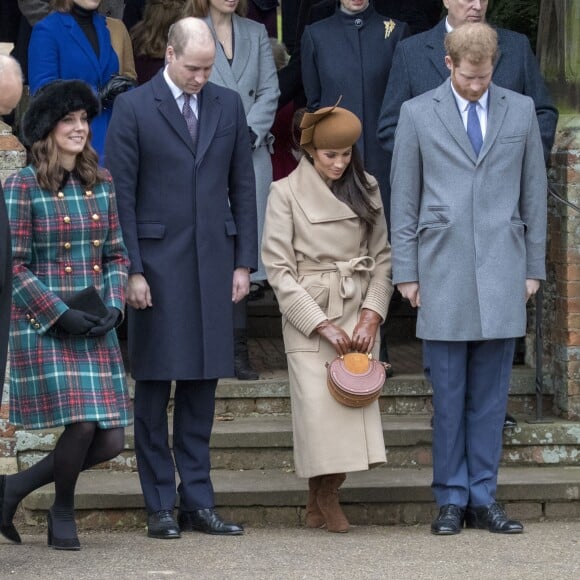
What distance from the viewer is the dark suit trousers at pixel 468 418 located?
6.58 m

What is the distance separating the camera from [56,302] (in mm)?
5969

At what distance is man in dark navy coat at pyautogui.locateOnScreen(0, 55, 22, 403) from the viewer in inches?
224

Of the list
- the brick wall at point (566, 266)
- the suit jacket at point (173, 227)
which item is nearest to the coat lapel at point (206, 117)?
the suit jacket at point (173, 227)

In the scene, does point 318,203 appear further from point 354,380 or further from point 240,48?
point 240,48

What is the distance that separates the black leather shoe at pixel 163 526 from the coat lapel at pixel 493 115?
1.89 m

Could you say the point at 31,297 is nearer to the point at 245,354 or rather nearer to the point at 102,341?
the point at 102,341

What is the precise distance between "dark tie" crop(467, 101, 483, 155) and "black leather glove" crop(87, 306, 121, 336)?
1.60 m

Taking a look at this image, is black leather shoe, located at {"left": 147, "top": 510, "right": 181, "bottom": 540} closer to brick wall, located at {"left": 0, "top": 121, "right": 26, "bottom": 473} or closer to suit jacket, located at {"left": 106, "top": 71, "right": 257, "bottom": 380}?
suit jacket, located at {"left": 106, "top": 71, "right": 257, "bottom": 380}

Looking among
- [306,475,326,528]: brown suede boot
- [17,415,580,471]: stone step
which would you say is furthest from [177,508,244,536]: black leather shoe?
[17,415,580,471]: stone step

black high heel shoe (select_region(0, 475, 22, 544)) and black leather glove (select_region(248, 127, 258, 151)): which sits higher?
black leather glove (select_region(248, 127, 258, 151))

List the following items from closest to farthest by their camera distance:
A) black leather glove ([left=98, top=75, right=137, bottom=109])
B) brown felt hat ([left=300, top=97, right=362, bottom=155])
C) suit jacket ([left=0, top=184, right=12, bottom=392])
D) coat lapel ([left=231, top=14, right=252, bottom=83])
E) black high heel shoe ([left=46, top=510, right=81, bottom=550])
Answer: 1. suit jacket ([left=0, top=184, right=12, bottom=392])
2. black high heel shoe ([left=46, top=510, right=81, bottom=550])
3. brown felt hat ([left=300, top=97, right=362, bottom=155])
4. black leather glove ([left=98, top=75, right=137, bottom=109])
5. coat lapel ([left=231, top=14, right=252, bottom=83])

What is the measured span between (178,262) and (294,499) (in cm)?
122

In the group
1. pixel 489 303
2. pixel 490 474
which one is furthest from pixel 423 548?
pixel 489 303

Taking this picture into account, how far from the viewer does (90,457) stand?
20.4 feet
